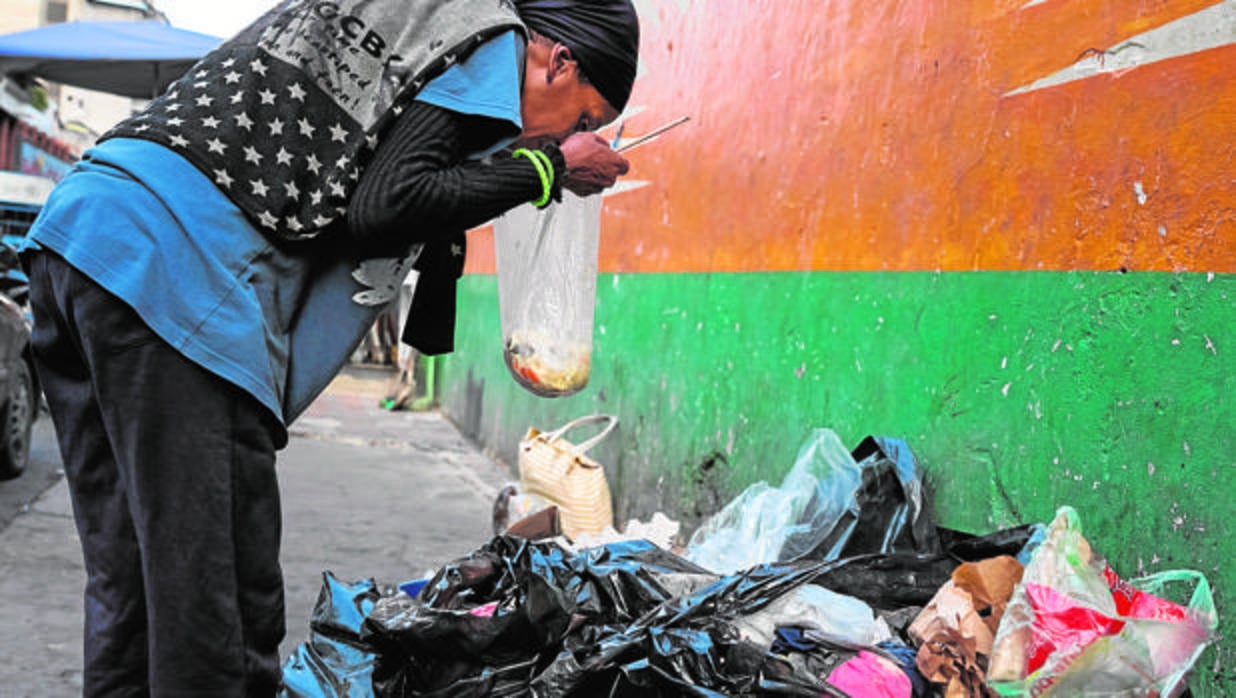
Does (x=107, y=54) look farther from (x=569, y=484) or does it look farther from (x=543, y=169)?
(x=543, y=169)

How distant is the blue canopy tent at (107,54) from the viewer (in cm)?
952

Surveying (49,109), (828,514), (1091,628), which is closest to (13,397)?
(828,514)

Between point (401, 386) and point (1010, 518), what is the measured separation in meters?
10.1

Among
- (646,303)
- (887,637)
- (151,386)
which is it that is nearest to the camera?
(151,386)

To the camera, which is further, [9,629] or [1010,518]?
[9,629]

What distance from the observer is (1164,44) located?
2281 millimetres

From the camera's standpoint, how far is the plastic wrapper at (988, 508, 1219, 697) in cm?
188

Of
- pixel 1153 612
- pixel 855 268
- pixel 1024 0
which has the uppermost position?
pixel 1024 0

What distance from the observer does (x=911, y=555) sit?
100 inches

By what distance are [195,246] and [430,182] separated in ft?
1.09

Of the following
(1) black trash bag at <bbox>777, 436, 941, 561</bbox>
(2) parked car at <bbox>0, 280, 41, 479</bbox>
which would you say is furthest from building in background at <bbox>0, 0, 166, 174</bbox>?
(1) black trash bag at <bbox>777, 436, 941, 561</bbox>

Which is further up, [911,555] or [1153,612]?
[1153,612]

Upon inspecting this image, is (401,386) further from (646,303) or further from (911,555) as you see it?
(911,555)

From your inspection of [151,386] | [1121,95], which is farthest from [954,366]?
[151,386]
